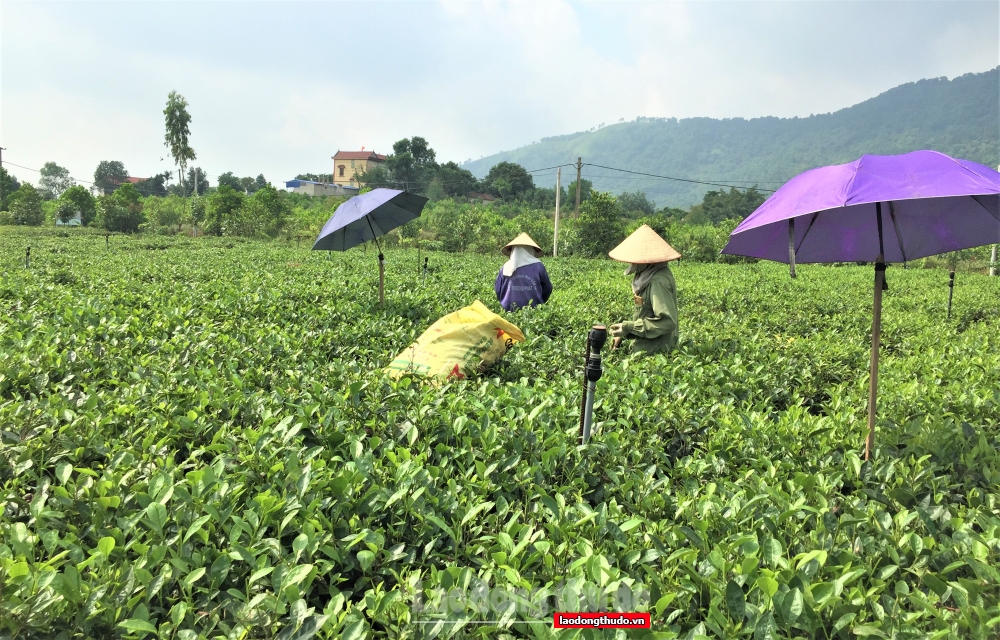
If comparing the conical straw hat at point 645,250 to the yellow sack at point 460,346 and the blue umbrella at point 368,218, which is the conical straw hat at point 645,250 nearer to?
the yellow sack at point 460,346

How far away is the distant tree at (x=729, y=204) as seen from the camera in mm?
59375

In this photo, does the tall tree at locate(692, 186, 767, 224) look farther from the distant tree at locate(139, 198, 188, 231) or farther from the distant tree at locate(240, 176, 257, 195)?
the distant tree at locate(240, 176, 257, 195)

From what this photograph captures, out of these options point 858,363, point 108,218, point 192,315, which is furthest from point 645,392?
point 108,218

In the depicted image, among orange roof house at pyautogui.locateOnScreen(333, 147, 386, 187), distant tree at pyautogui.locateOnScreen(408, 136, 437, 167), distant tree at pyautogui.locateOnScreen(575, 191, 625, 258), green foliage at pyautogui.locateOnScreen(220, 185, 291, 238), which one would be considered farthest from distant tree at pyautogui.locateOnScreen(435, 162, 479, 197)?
distant tree at pyautogui.locateOnScreen(575, 191, 625, 258)

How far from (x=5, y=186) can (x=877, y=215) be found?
2728 inches

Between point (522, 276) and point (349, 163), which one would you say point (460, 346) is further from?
point (349, 163)

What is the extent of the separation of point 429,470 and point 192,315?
13.5 feet

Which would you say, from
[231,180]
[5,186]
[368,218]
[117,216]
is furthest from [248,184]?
[368,218]

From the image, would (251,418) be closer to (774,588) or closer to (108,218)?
(774,588)

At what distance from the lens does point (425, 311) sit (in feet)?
21.1

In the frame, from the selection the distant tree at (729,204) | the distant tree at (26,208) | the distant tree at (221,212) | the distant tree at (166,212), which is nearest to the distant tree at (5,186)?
the distant tree at (26,208)

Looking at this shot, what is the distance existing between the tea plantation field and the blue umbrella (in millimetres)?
2167

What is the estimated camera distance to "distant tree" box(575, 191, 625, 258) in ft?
96.0

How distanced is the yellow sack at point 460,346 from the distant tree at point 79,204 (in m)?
50.0
